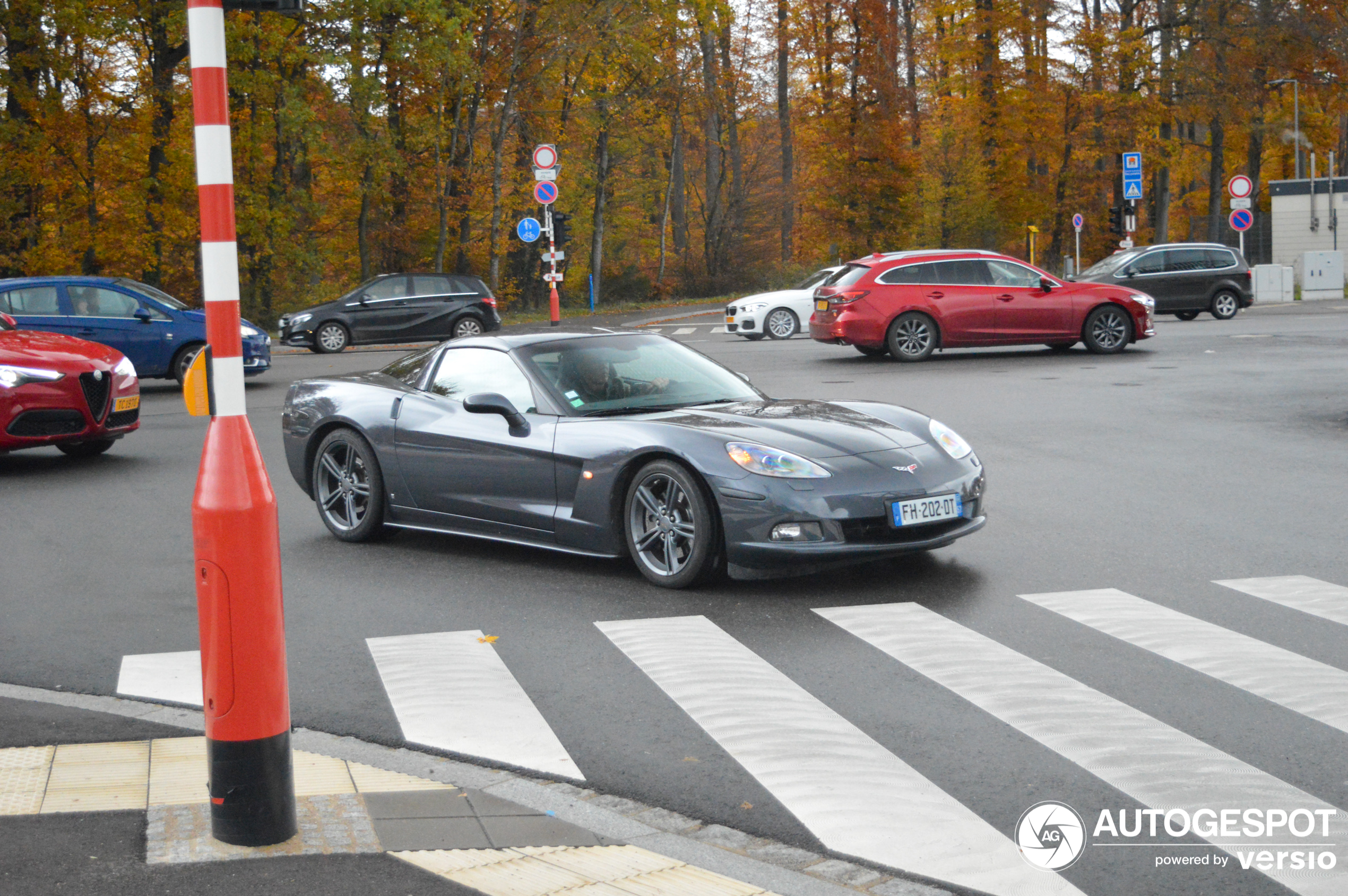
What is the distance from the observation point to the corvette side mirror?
304 inches

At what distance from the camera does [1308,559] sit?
25.4 ft

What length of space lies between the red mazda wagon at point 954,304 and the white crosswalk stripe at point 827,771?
15673 mm

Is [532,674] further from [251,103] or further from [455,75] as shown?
[455,75]

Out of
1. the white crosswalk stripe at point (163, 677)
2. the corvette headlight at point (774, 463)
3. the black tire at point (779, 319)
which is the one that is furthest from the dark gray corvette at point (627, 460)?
the black tire at point (779, 319)

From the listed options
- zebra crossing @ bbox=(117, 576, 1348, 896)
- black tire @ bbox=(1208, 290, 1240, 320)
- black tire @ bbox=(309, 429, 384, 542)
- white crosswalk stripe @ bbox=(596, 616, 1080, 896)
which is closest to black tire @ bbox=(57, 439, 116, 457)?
black tire @ bbox=(309, 429, 384, 542)

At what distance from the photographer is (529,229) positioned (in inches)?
1458

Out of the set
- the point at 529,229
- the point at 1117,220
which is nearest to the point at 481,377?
the point at 529,229

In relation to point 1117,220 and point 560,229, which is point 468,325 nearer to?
point 560,229

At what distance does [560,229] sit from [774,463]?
89.1 feet

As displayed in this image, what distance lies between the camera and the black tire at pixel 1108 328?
22.0m

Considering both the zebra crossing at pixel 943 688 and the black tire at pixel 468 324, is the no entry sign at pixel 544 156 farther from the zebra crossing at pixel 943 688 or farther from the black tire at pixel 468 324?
the zebra crossing at pixel 943 688

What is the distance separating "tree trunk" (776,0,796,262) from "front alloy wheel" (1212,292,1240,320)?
23.4 m

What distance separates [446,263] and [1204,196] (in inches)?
1367

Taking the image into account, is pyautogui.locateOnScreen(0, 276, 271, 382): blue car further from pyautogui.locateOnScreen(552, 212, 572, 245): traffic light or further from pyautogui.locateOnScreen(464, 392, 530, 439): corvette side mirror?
pyautogui.locateOnScreen(552, 212, 572, 245): traffic light
